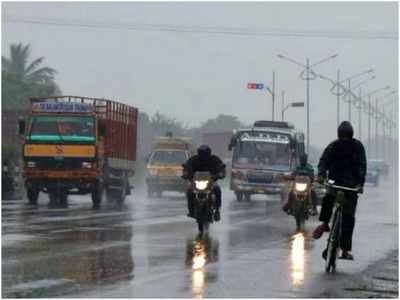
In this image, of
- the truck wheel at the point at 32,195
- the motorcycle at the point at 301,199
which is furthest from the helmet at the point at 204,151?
the truck wheel at the point at 32,195

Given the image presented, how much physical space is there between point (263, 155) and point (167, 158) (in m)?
6.24

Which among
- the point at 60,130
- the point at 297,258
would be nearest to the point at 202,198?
the point at 297,258

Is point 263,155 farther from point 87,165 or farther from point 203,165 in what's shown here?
point 203,165

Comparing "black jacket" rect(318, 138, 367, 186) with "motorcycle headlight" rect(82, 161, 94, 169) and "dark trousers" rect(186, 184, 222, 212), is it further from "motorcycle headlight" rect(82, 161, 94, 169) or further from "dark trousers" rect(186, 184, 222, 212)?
"motorcycle headlight" rect(82, 161, 94, 169)

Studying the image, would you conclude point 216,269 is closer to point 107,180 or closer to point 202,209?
point 202,209

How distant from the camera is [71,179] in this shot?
1302 inches

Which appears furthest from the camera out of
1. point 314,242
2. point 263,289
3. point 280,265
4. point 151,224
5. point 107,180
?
point 107,180

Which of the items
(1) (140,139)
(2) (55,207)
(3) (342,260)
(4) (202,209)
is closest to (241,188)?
(2) (55,207)

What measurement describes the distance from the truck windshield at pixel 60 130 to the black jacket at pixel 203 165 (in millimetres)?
11666

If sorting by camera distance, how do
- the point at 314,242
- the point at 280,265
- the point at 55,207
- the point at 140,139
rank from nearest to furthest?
the point at 280,265, the point at 314,242, the point at 55,207, the point at 140,139

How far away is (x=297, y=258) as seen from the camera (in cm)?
1658

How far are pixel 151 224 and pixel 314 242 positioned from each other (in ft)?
17.2

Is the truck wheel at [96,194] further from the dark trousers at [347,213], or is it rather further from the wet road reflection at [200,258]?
the dark trousers at [347,213]

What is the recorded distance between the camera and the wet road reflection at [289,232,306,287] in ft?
44.8
